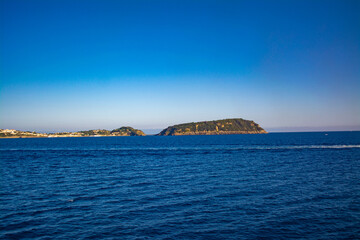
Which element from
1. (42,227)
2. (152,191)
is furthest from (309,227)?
(42,227)

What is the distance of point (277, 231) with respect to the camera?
18000 mm

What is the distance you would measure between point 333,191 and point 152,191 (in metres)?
20.9

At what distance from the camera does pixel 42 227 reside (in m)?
19.0

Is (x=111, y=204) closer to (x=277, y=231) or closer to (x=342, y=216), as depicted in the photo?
(x=277, y=231)

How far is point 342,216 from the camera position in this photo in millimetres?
20922


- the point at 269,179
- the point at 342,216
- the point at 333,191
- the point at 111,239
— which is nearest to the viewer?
the point at 111,239

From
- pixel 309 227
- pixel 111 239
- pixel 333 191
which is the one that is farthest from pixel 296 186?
pixel 111 239

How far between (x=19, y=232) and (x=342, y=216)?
24.9 m

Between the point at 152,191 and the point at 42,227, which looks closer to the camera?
the point at 42,227

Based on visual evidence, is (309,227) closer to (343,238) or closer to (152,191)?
(343,238)

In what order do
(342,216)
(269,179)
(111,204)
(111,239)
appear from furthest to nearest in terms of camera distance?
(269,179) < (111,204) < (342,216) < (111,239)

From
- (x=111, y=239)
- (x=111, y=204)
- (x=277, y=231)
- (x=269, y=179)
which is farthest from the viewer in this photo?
(x=269, y=179)

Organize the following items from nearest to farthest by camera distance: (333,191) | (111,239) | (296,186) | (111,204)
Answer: (111,239)
(111,204)
(333,191)
(296,186)

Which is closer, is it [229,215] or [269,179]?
[229,215]
